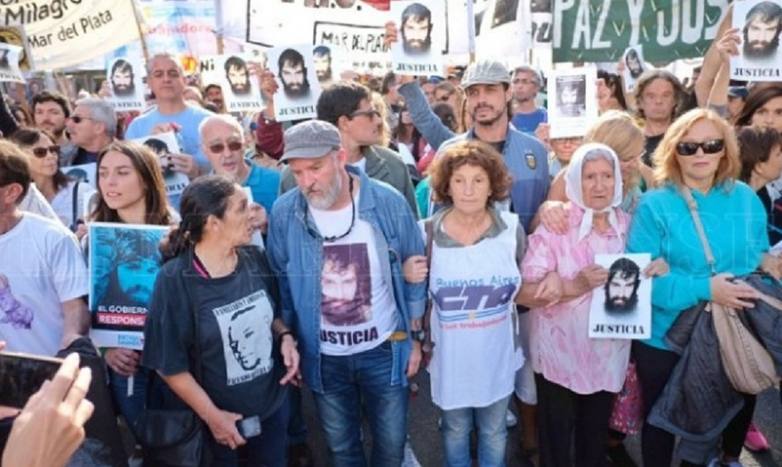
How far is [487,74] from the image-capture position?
136 inches

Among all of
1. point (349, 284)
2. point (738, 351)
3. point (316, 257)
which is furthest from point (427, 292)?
point (738, 351)

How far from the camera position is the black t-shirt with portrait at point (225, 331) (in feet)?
7.63

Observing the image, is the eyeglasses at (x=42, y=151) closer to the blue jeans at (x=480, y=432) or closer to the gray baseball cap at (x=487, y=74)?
the gray baseball cap at (x=487, y=74)

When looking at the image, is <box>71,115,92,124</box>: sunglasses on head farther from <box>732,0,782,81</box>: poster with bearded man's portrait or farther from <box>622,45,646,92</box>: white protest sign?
<box>622,45,646,92</box>: white protest sign

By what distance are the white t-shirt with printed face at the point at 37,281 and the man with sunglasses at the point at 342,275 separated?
0.78 meters

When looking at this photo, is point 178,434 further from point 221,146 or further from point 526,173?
point 526,173

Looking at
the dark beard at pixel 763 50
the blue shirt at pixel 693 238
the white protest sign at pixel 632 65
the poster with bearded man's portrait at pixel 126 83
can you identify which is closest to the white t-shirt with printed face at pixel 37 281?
the blue shirt at pixel 693 238

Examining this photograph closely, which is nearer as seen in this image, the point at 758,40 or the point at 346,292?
the point at 346,292

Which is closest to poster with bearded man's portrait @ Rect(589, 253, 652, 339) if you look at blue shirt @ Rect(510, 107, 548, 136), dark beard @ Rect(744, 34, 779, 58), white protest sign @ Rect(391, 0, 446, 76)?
dark beard @ Rect(744, 34, 779, 58)

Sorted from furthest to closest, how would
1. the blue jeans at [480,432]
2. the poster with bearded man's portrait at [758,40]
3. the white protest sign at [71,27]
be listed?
the white protest sign at [71,27], the poster with bearded man's portrait at [758,40], the blue jeans at [480,432]

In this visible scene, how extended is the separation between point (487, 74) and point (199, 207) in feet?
5.88

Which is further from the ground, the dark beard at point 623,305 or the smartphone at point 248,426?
the dark beard at point 623,305

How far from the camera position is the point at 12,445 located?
113cm

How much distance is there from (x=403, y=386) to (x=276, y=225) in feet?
2.86
